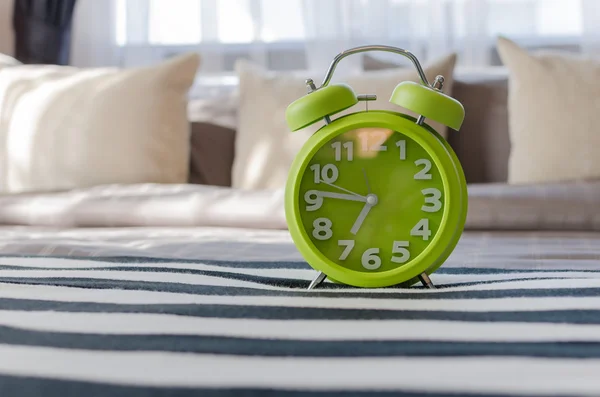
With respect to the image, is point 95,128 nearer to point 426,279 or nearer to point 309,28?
point 309,28

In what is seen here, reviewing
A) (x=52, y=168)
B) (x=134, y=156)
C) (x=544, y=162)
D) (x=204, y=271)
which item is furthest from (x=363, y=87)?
(x=204, y=271)

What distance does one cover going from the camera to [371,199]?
2.76ft

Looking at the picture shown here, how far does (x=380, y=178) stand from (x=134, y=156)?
1313mm

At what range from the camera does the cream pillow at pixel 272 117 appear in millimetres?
2008

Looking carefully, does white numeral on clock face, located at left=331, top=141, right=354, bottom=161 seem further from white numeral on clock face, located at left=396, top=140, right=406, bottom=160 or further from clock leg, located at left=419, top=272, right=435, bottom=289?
clock leg, located at left=419, top=272, right=435, bottom=289

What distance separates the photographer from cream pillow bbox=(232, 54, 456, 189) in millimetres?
2008

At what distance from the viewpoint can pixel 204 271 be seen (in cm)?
95

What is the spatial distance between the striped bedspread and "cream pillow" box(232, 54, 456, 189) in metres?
1.07

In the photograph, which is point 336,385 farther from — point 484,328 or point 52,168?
point 52,168

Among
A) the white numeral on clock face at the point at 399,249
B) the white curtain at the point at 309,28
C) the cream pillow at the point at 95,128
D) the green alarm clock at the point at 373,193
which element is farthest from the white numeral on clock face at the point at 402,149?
the white curtain at the point at 309,28

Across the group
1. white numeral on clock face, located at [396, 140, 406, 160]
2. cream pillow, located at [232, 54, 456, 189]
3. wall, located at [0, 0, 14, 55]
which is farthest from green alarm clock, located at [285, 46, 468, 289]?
wall, located at [0, 0, 14, 55]

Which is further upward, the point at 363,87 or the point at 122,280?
the point at 363,87

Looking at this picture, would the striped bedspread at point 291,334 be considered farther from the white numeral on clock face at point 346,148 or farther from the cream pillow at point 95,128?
the cream pillow at point 95,128

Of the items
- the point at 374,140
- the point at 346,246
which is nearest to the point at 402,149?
the point at 374,140
